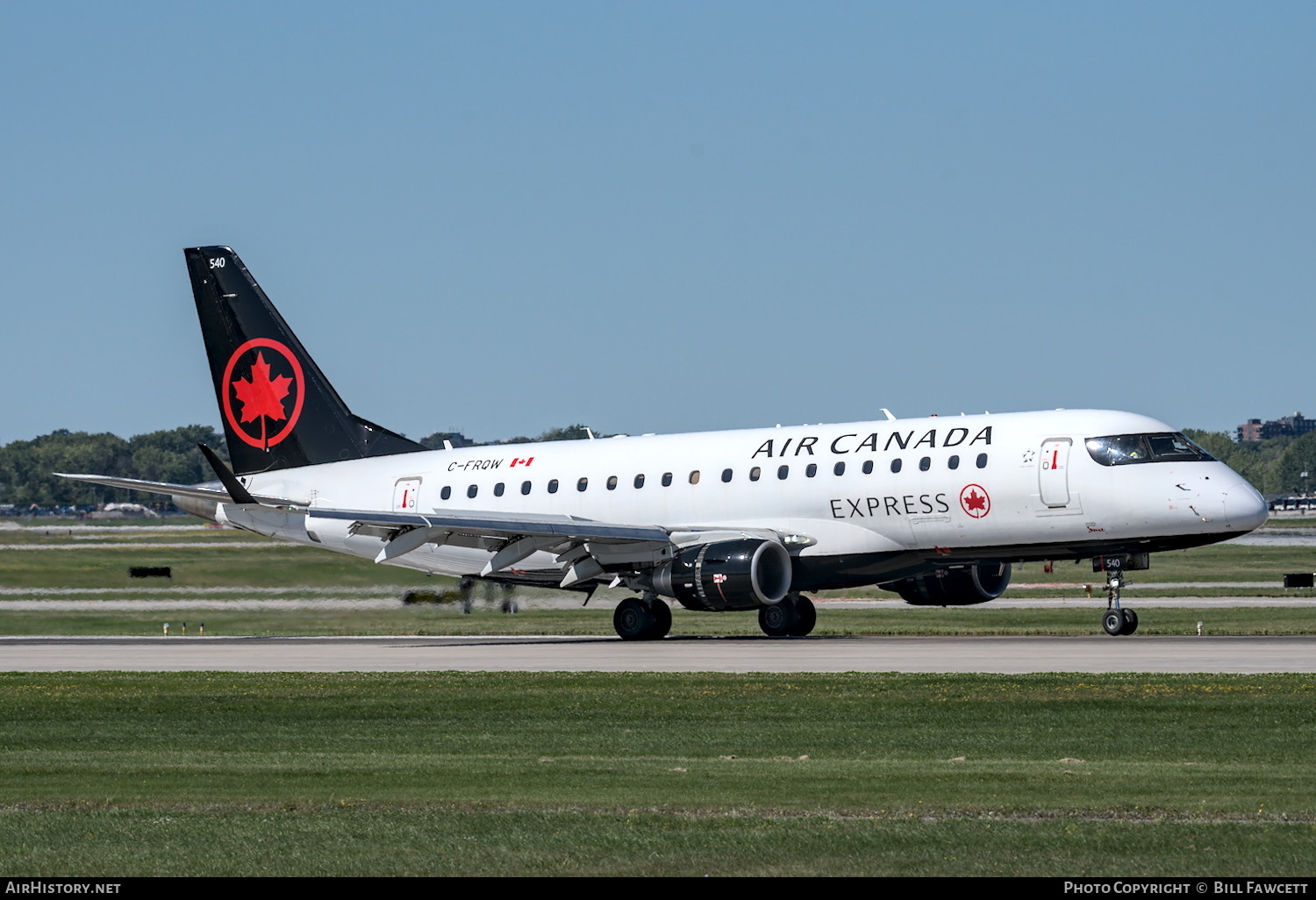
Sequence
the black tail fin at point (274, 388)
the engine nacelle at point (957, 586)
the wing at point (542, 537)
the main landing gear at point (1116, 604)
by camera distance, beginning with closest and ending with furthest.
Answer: the main landing gear at point (1116, 604)
the wing at point (542, 537)
the engine nacelle at point (957, 586)
the black tail fin at point (274, 388)

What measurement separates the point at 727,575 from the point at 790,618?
469 centimetres

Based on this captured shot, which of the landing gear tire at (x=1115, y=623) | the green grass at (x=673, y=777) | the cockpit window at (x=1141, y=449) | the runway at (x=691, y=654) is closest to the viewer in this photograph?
the green grass at (x=673, y=777)

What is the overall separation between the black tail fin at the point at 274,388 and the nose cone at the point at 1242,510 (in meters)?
21.6

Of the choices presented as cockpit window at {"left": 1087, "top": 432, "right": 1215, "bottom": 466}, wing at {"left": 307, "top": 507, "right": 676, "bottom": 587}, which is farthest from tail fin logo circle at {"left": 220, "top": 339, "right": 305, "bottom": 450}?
cockpit window at {"left": 1087, "top": 432, "right": 1215, "bottom": 466}

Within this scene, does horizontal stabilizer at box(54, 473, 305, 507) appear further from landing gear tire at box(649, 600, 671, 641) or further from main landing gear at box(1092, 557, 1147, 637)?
main landing gear at box(1092, 557, 1147, 637)

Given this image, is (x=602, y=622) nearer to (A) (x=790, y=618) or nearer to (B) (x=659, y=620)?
(B) (x=659, y=620)

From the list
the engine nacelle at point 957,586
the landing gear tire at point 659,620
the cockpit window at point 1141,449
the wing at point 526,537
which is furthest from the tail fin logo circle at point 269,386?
the cockpit window at point 1141,449

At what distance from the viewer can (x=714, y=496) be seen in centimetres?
4094

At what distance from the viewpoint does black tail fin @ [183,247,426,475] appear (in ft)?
155

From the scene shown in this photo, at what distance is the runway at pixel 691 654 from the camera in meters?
30.4

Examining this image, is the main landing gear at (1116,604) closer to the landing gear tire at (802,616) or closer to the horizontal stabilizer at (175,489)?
the landing gear tire at (802,616)

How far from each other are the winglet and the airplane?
0.31 feet
